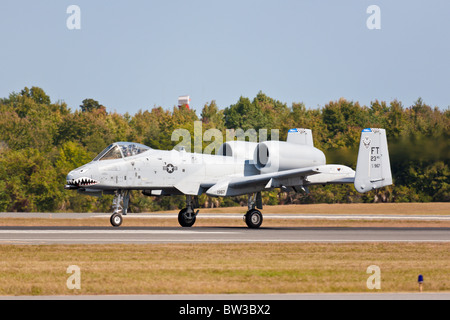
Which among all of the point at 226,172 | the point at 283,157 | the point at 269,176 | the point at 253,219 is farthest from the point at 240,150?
the point at 253,219

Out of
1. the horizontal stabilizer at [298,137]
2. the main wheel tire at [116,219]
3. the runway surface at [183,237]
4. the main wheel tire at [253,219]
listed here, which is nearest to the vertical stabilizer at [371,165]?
the runway surface at [183,237]

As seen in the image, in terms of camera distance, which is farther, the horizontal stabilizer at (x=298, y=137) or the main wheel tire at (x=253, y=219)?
the horizontal stabilizer at (x=298, y=137)

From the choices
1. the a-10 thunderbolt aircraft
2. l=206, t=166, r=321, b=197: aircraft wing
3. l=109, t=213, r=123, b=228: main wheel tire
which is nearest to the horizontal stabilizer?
the a-10 thunderbolt aircraft

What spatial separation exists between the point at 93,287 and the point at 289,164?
21405mm

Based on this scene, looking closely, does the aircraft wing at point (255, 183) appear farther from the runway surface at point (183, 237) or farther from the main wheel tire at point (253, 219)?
the runway surface at point (183, 237)

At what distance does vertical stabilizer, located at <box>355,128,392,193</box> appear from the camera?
106ft

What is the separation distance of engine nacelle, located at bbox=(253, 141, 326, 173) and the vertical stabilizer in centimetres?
318

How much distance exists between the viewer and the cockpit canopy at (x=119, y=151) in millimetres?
32656

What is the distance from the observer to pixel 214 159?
34719 mm

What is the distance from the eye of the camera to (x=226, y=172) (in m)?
34.8

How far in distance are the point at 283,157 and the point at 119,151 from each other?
311 inches

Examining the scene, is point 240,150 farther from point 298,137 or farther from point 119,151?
point 119,151
